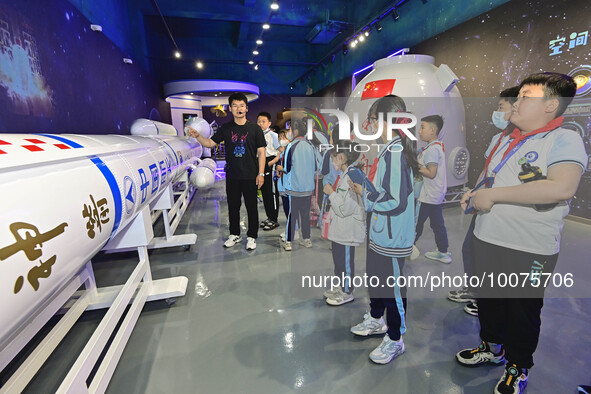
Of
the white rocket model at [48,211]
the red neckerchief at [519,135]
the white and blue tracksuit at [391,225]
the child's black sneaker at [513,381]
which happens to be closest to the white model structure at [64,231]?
the white rocket model at [48,211]

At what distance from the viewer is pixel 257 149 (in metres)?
3.11

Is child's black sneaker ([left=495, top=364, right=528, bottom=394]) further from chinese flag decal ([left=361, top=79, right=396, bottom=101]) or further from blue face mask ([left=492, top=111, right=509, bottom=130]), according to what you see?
chinese flag decal ([left=361, top=79, right=396, bottom=101])

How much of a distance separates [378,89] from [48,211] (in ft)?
13.5

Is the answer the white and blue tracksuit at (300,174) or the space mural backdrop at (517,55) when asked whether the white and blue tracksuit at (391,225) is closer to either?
the white and blue tracksuit at (300,174)

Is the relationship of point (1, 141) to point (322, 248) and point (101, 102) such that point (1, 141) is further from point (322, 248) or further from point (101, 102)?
point (101, 102)

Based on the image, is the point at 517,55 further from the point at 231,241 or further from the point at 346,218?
the point at 231,241

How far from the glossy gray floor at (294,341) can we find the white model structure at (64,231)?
16cm

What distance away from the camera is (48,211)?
0.93 meters

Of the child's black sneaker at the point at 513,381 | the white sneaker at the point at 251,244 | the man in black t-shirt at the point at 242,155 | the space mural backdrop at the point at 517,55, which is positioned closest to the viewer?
the child's black sneaker at the point at 513,381

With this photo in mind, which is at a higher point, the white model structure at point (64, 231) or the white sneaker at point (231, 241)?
the white model structure at point (64, 231)

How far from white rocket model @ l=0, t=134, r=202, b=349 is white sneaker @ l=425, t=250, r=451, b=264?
8.77 ft

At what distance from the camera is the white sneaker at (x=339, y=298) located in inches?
84.0

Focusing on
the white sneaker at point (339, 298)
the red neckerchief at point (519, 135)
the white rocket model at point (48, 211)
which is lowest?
the white sneaker at point (339, 298)

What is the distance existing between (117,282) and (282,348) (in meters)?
1.72
